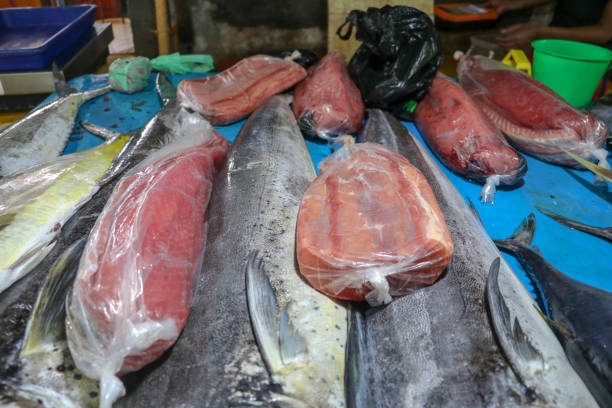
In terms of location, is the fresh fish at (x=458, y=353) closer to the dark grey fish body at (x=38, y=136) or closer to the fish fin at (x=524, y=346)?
the fish fin at (x=524, y=346)

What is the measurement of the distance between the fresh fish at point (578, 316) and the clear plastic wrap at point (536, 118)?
1081 mm

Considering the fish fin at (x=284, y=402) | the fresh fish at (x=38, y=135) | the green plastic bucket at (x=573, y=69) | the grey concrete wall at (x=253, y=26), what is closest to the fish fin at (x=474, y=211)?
the fish fin at (x=284, y=402)

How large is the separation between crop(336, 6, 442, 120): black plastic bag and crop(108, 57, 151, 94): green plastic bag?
220 centimetres

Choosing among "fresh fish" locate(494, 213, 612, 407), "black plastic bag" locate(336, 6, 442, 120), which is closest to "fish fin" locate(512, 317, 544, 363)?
"fresh fish" locate(494, 213, 612, 407)

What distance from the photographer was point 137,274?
135 centimetres

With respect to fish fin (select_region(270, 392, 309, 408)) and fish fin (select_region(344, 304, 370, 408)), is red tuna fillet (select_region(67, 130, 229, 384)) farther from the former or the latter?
fish fin (select_region(344, 304, 370, 408))

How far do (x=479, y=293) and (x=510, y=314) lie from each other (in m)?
0.13

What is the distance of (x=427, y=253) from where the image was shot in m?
1.39

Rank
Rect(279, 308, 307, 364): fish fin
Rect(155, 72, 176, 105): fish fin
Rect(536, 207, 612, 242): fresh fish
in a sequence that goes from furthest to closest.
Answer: Rect(155, 72, 176, 105): fish fin < Rect(536, 207, 612, 242): fresh fish < Rect(279, 308, 307, 364): fish fin

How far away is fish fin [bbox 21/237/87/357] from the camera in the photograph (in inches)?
52.1

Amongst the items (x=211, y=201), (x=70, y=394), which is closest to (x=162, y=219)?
(x=211, y=201)

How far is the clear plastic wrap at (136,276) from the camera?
1230mm

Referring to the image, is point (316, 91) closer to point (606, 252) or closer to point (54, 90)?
point (606, 252)

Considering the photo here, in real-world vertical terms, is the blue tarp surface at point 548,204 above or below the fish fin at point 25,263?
below
